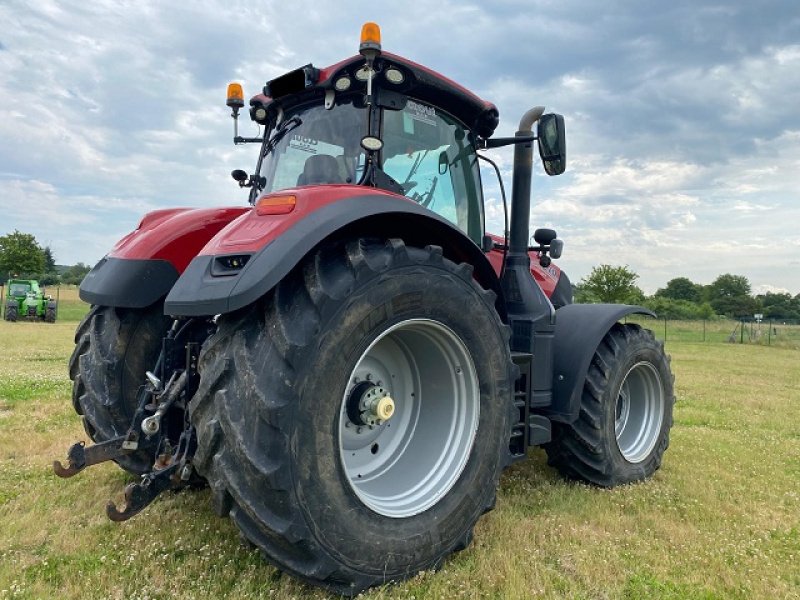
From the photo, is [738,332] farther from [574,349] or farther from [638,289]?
[574,349]

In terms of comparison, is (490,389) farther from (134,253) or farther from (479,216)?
(134,253)

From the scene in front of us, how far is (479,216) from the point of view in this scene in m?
3.94

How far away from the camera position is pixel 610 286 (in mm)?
38000

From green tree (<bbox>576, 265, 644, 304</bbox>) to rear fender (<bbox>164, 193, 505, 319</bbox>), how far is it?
3534 centimetres

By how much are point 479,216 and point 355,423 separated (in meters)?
1.87

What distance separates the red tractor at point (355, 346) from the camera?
212cm

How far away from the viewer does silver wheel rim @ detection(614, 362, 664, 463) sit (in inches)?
171

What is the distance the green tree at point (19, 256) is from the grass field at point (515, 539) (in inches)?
1316

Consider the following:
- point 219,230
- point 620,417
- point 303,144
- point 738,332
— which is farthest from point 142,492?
point 738,332

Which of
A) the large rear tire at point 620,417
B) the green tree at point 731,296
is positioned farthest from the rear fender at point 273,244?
the green tree at point 731,296

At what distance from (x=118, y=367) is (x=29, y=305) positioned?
24632 mm

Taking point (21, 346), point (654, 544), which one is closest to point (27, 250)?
point (21, 346)

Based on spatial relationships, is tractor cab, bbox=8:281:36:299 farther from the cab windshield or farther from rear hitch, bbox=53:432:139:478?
rear hitch, bbox=53:432:139:478

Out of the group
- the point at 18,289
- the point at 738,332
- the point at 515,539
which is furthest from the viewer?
the point at 738,332
